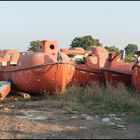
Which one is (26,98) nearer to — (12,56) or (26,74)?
(26,74)

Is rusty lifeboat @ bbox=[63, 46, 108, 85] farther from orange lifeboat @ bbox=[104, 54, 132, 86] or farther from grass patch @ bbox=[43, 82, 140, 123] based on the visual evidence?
grass patch @ bbox=[43, 82, 140, 123]

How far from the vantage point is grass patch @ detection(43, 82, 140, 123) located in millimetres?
10758

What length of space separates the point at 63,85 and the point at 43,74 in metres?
0.85

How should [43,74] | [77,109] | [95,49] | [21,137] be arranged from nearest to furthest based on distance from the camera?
1. [21,137]
2. [77,109]
3. [43,74]
4. [95,49]

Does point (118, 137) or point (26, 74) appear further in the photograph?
point (26, 74)

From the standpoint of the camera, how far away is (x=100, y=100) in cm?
1243

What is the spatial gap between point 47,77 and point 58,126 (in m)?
6.38

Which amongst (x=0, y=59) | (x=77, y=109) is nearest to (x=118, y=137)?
(x=77, y=109)

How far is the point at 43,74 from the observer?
14.8 metres

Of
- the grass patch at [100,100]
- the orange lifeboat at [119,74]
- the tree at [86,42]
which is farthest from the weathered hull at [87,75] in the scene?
the tree at [86,42]

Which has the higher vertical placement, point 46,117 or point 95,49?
point 95,49

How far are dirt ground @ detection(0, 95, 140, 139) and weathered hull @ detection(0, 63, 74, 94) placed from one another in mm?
4057

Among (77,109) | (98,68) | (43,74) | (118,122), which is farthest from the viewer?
(98,68)

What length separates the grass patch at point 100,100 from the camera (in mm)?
10758
